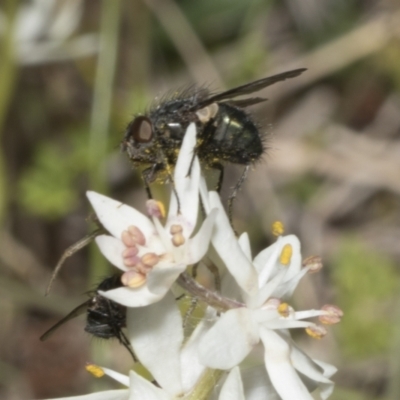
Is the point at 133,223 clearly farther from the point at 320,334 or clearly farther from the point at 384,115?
the point at 384,115

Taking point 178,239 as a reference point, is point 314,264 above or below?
below

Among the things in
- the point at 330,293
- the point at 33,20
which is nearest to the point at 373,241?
the point at 330,293

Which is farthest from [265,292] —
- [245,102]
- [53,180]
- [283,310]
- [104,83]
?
[53,180]

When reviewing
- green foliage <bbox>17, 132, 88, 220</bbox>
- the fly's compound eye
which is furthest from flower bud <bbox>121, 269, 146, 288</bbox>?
green foliage <bbox>17, 132, 88, 220</bbox>

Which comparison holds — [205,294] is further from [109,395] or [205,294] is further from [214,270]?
[109,395]

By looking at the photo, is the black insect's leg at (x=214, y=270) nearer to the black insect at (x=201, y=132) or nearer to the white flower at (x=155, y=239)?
the white flower at (x=155, y=239)
